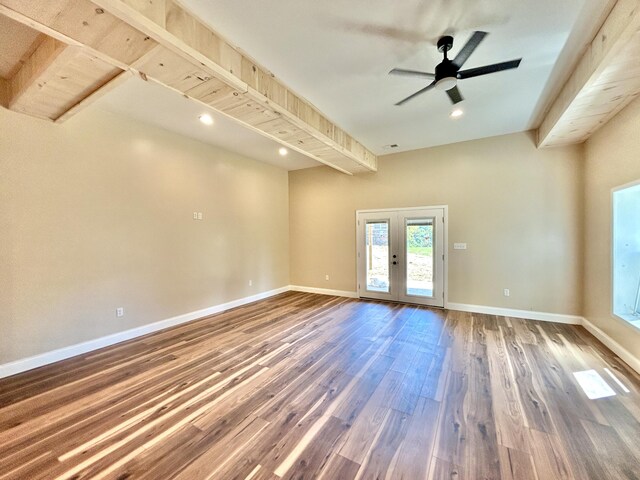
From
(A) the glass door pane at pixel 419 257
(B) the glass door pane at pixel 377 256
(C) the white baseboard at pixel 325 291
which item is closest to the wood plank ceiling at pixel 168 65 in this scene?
(A) the glass door pane at pixel 419 257

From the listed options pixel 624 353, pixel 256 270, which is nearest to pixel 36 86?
pixel 256 270

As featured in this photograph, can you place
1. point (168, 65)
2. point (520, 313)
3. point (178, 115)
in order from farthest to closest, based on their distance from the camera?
point (520, 313)
point (178, 115)
point (168, 65)

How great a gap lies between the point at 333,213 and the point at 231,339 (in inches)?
153

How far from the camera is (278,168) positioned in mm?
6797

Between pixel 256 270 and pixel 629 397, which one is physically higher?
pixel 256 270

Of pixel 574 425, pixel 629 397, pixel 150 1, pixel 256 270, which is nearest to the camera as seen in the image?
pixel 150 1

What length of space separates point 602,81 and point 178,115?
5.00 m

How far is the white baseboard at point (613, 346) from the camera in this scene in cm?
283

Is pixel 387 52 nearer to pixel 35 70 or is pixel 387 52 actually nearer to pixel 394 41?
pixel 394 41

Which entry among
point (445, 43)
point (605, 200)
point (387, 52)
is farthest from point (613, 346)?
point (387, 52)

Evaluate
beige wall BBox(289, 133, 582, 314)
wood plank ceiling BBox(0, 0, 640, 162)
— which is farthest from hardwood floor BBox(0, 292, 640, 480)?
wood plank ceiling BBox(0, 0, 640, 162)

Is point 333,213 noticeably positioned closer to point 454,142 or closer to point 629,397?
point 454,142

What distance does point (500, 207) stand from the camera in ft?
15.7

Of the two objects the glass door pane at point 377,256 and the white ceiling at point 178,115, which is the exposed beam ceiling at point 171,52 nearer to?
the white ceiling at point 178,115
